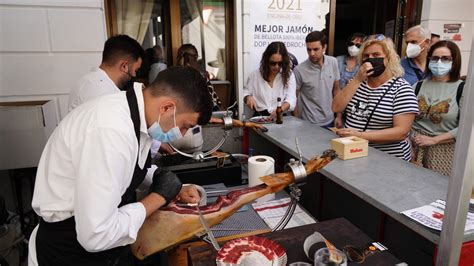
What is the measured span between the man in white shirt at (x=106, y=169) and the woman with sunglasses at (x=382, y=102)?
3.74 ft

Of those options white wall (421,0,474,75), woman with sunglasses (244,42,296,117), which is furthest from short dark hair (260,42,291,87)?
white wall (421,0,474,75)

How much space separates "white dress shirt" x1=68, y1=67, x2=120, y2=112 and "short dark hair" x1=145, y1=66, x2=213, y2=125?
1.05 meters

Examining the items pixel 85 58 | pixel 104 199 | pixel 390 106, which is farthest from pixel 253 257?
pixel 85 58

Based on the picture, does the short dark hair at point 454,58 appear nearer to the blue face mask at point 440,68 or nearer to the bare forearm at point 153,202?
the blue face mask at point 440,68

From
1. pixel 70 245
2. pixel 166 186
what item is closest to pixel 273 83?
pixel 166 186

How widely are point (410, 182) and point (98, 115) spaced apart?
1.20m

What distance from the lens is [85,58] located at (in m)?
2.77

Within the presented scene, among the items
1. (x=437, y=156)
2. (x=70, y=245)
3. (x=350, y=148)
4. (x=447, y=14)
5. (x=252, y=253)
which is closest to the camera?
(x=252, y=253)

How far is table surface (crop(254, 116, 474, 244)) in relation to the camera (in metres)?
1.05

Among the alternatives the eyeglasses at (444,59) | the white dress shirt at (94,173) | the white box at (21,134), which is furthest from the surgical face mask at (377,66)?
the white box at (21,134)

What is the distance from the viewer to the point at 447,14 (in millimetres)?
4070

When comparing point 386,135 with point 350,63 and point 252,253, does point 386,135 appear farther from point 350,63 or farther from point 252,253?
point 350,63

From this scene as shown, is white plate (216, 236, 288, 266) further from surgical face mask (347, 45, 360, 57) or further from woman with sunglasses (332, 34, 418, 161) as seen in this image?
surgical face mask (347, 45, 360, 57)

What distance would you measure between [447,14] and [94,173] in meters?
4.90
